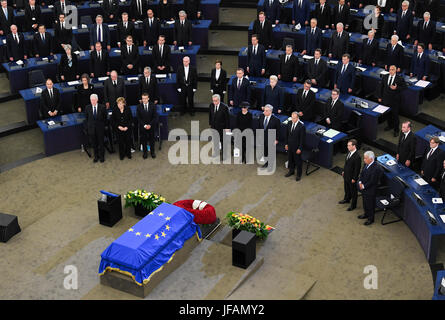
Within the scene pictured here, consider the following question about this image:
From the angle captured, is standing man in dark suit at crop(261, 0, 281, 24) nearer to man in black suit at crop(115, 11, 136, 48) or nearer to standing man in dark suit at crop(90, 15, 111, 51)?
man in black suit at crop(115, 11, 136, 48)

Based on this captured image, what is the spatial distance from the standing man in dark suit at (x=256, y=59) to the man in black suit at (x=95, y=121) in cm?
441

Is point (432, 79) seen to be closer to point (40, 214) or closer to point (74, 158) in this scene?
point (74, 158)

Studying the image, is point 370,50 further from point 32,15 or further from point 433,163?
point 32,15

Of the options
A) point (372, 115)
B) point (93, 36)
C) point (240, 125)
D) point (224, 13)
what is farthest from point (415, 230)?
point (224, 13)

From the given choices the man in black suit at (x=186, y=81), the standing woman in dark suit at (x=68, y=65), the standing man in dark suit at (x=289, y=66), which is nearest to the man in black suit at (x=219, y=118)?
the man in black suit at (x=186, y=81)

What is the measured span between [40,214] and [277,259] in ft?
16.9

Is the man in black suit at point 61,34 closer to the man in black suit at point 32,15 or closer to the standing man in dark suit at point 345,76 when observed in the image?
the man in black suit at point 32,15

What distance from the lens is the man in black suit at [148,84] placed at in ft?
53.1

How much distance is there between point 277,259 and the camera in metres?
11.8

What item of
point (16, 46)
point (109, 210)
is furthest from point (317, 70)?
point (16, 46)

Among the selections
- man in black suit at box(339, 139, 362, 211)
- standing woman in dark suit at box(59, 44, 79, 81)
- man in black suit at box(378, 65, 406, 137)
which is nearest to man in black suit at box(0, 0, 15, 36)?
standing woman in dark suit at box(59, 44, 79, 81)

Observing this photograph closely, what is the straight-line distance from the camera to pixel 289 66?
1656 cm

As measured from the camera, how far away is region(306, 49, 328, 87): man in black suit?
16234 millimetres

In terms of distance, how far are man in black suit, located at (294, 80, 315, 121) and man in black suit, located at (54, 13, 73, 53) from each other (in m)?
7.15
